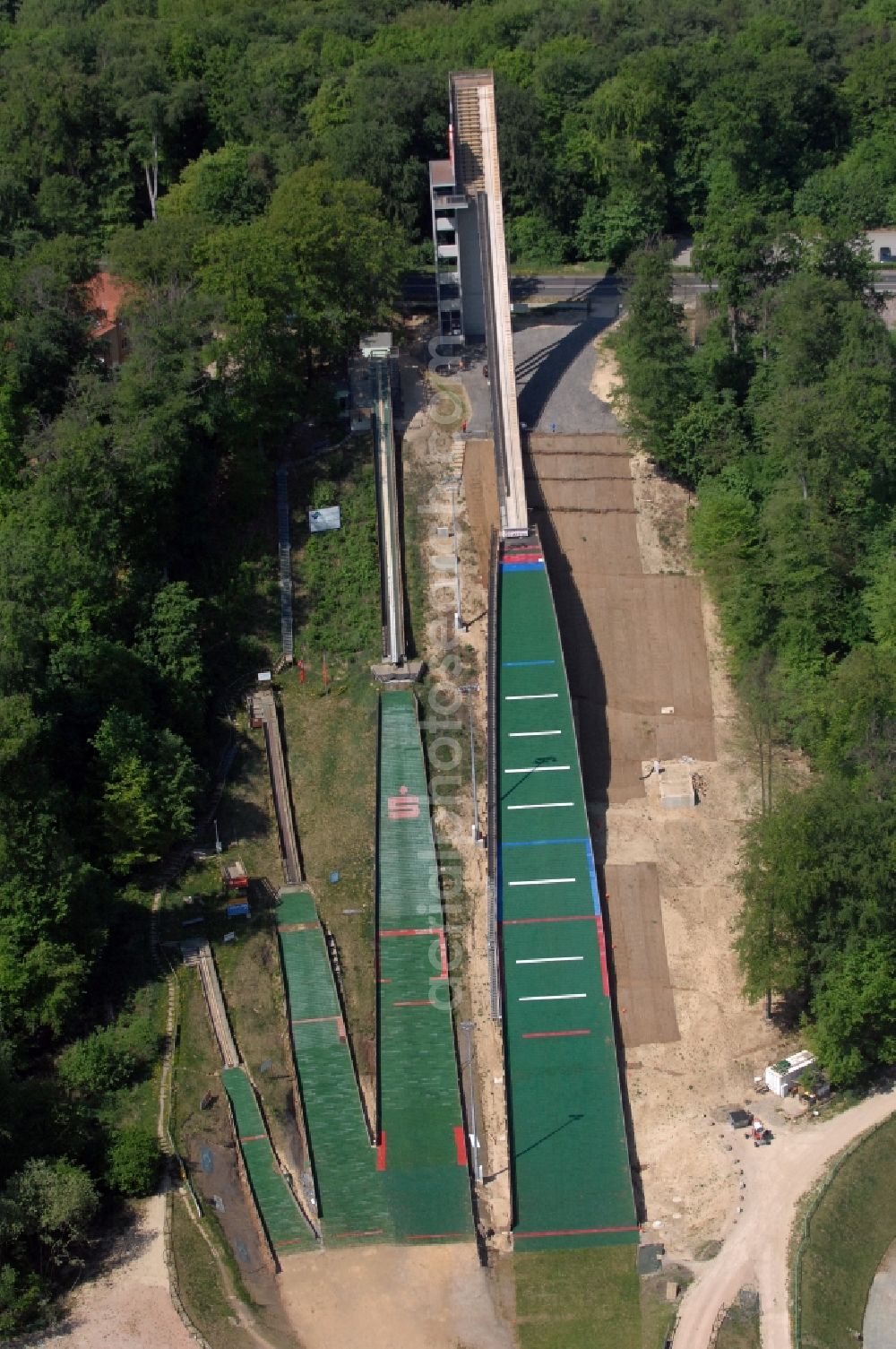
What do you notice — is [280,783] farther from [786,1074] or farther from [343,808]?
[786,1074]

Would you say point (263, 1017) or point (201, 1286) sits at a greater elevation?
point (263, 1017)

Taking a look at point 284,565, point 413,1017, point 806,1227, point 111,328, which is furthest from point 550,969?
point 111,328

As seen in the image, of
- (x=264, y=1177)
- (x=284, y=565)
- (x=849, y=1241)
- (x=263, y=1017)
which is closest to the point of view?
(x=849, y=1241)

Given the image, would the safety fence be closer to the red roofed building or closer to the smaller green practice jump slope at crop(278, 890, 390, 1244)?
the smaller green practice jump slope at crop(278, 890, 390, 1244)

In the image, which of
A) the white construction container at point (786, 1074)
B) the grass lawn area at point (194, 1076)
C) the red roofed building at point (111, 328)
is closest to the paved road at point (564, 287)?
the red roofed building at point (111, 328)

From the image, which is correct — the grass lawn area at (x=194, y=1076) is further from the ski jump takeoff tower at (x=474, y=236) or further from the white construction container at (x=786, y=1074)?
the ski jump takeoff tower at (x=474, y=236)

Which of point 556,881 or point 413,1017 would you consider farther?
point 556,881

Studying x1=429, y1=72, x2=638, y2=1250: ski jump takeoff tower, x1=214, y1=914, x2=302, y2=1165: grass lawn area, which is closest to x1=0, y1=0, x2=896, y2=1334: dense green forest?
x1=214, y1=914, x2=302, y2=1165: grass lawn area
